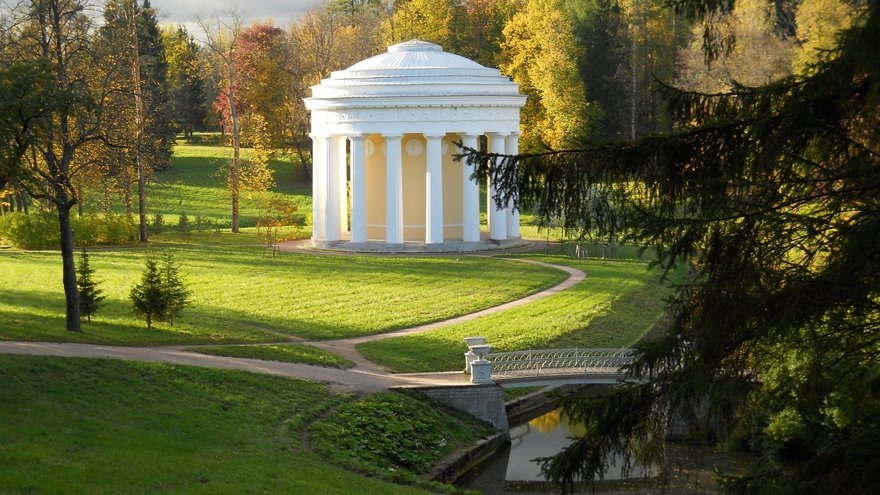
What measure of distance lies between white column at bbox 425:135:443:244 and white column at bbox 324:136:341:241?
14.1ft

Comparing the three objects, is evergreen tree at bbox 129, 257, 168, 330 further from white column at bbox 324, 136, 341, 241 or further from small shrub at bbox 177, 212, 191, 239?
small shrub at bbox 177, 212, 191, 239

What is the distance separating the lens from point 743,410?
1236cm

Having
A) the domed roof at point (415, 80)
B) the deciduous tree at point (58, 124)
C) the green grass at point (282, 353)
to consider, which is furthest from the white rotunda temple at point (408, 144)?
the green grass at point (282, 353)

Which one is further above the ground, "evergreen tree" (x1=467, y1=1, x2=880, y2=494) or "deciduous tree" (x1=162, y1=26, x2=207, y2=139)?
"deciduous tree" (x1=162, y1=26, x2=207, y2=139)

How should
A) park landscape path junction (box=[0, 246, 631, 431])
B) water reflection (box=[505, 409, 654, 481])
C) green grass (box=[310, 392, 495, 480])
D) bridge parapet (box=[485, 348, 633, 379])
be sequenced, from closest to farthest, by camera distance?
1. green grass (box=[310, 392, 495, 480])
2. water reflection (box=[505, 409, 654, 481])
3. park landscape path junction (box=[0, 246, 631, 431])
4. bridge parapet (box=[485, 348, 633, 379])

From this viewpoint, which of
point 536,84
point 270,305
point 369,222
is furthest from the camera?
point 536,84

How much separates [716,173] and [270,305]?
2643cm

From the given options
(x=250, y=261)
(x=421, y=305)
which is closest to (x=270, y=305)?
(x=421, y=305)

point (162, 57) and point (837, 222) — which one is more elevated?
point (162, 57)

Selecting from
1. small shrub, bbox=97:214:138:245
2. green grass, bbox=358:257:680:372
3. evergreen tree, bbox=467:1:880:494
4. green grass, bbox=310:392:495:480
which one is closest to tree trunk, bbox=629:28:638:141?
green grass, bbox=358:257:680:372

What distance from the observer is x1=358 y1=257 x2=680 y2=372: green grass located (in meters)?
31.1

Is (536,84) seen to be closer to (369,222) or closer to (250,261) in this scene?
(369,222)

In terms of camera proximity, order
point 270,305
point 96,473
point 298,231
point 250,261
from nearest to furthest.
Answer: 1. point 96,473
2. point 270,305
3. point 250,261
4. point 298,231

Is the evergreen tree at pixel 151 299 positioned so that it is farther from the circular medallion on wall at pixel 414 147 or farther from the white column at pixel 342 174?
the circular medallion on wall at pixel 414 147
